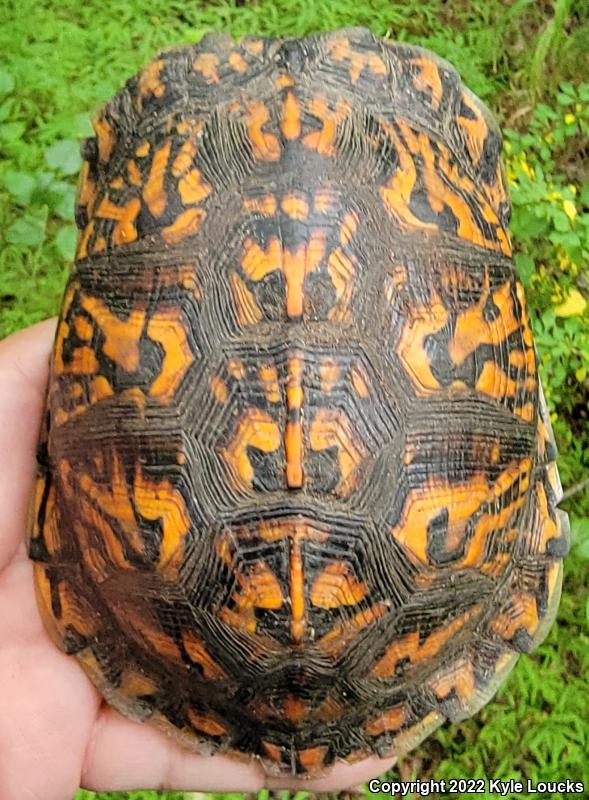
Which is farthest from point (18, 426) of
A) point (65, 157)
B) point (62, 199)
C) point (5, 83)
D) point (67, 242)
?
point (5, 83)

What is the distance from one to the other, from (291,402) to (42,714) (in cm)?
117

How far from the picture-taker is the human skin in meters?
1.92

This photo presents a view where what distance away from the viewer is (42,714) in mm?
1934

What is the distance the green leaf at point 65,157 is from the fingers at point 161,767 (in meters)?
1.50

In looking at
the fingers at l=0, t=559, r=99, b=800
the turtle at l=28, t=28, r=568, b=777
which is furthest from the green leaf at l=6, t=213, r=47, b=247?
the fingers at l=0, t=559, r=99, b=800

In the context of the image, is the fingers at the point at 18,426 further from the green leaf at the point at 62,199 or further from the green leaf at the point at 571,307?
the green leaf at the point at 571,307

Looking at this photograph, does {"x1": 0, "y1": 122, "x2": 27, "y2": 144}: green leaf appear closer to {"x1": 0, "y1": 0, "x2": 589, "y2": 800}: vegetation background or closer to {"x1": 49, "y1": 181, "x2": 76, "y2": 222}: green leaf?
{"x1": 0, "y1": 0, "x2": 589, "y2": 800}: vegetation background

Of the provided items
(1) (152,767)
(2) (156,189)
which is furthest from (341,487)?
(1) (152,767)

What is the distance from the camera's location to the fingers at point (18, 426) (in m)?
1.97

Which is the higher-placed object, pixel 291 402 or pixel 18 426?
pixel 291 402

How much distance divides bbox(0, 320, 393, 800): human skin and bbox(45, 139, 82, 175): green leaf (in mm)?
611

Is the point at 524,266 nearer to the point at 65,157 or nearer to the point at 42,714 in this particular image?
the point at 65,157

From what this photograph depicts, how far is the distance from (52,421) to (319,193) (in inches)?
28.4

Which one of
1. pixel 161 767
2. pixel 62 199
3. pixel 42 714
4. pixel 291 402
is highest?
pixel 291 402
